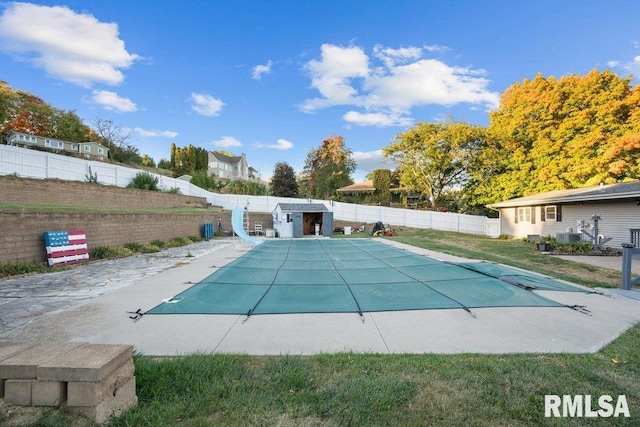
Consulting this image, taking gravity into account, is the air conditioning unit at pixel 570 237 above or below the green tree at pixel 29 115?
below

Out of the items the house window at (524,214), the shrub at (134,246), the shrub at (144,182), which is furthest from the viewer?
the house window at (524,214)

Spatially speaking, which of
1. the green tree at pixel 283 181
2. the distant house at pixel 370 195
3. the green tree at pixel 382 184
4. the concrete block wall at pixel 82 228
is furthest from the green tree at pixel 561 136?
the concrete block wall at pixel 82 228

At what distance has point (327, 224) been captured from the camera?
856 inches

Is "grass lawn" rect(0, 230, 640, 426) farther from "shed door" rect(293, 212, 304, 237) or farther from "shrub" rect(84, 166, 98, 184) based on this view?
"shed door" rect(293, 212, 304, 237)

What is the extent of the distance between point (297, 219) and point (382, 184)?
662 inches

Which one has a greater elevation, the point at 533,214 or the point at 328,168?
the point at 328,168

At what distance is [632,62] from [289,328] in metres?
26.6

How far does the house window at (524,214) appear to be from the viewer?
1845cm

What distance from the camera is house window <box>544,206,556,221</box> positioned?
16.4 metres

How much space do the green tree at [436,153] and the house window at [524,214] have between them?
6646 millimetres

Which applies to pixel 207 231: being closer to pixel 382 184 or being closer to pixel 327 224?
pixel 327 224

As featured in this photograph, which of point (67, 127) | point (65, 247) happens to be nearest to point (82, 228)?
point (65, 247)

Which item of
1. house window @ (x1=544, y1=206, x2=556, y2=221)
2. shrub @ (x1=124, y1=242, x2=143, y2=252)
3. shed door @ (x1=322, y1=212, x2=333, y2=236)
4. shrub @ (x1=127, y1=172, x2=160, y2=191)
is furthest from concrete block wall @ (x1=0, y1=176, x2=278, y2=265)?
house window @ (x1=544, y1=206, x2=556, y2=221)

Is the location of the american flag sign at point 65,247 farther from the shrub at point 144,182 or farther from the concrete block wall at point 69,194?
the shrub at point 144,182
